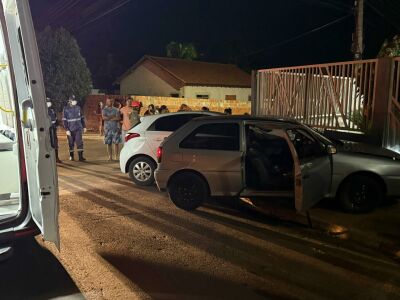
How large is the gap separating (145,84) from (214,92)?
5769 mm

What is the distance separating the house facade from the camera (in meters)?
33.5

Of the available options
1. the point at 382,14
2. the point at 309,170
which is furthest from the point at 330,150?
the point at 382,14

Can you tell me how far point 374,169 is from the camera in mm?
6699

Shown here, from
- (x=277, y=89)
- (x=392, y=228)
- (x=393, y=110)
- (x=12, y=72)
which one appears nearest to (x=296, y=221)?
(x=392, y=228)

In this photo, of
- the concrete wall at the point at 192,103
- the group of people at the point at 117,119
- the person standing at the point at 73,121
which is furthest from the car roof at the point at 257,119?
the concrete wall at the point at 192,103

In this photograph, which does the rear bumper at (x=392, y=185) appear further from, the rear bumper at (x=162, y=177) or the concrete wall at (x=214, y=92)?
the concrete wall at (x=214, y=92)

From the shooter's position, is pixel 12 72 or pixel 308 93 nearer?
pixel 12 72

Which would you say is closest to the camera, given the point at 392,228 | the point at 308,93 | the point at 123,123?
the point at 392,228

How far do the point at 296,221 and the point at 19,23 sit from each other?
186 inches

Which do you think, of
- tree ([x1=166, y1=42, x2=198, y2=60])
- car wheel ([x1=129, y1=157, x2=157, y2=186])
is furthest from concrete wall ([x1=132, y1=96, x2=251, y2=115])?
tree ([x1=166, y1=42, x2=198, y2=60])

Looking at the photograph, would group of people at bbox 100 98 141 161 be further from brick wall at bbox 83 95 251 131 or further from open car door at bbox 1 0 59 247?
brick wall at bbox 83 95 251 131

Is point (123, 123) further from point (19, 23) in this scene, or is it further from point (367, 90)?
point (19, 23)

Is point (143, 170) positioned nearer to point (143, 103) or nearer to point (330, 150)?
point (330, 150)

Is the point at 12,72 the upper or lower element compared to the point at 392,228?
upper
